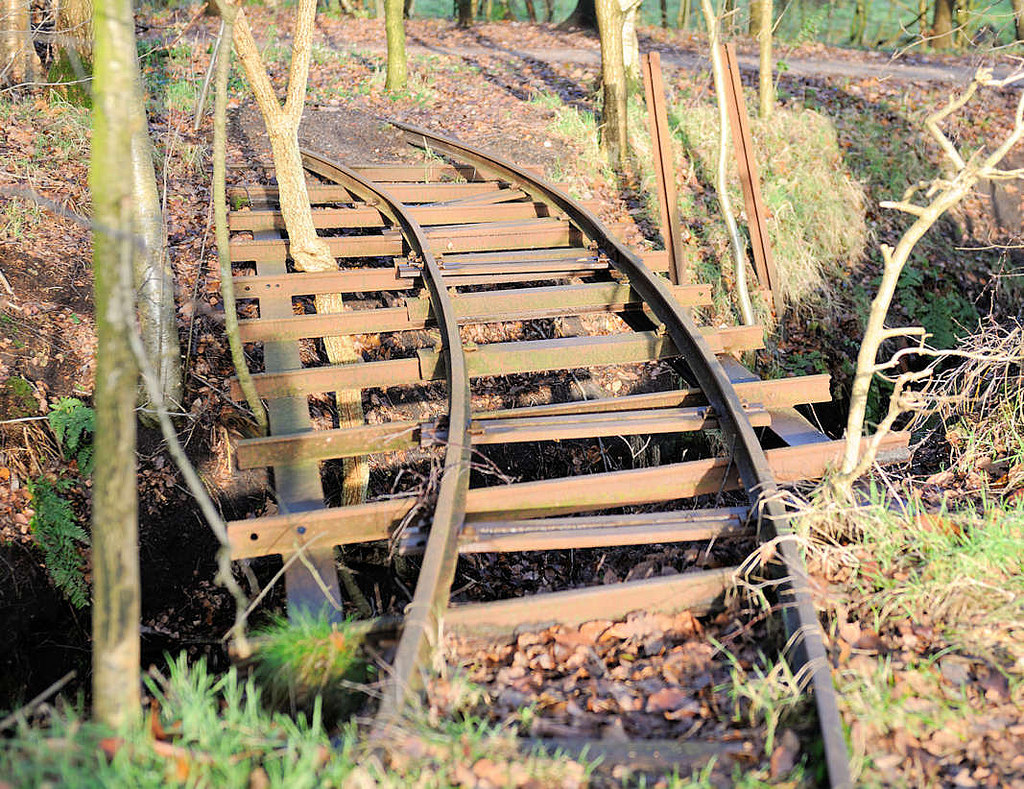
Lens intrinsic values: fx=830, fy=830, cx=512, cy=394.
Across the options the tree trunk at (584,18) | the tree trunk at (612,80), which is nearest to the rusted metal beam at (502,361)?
the tree trunk at (612,80)

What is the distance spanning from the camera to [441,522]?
12.0 feet

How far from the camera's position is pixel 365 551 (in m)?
5.61

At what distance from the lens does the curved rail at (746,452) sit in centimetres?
282

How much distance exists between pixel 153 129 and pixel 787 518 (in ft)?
29.6

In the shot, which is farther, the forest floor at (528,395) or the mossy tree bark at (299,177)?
the mossy tree bark at (299,177)

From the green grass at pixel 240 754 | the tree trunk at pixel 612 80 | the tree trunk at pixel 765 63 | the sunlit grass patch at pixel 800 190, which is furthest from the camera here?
the tree trunk at pixel 765 63

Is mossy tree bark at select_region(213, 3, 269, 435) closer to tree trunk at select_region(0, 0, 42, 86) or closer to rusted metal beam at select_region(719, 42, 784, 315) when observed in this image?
rusted metal beam at select_region(719, 42, 784, 315)

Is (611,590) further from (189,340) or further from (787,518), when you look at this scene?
(189,340)

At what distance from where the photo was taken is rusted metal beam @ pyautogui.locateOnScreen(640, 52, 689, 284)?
24.9 feet

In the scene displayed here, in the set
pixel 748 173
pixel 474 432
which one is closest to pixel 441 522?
pixel 474 432

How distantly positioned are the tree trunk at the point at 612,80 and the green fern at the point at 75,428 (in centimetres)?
675

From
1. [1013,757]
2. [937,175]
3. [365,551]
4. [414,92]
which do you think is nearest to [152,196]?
[365,551]

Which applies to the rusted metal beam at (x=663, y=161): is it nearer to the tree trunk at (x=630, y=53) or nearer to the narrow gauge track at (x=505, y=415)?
the narrow gauge track at (x=505, y=415)

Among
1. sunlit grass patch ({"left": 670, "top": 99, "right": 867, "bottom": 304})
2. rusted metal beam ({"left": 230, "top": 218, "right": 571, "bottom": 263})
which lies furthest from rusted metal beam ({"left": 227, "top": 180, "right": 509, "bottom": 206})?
sunlit grass patch ({"left": 670, "top": 99, "right": 867, "bottom": 304})
